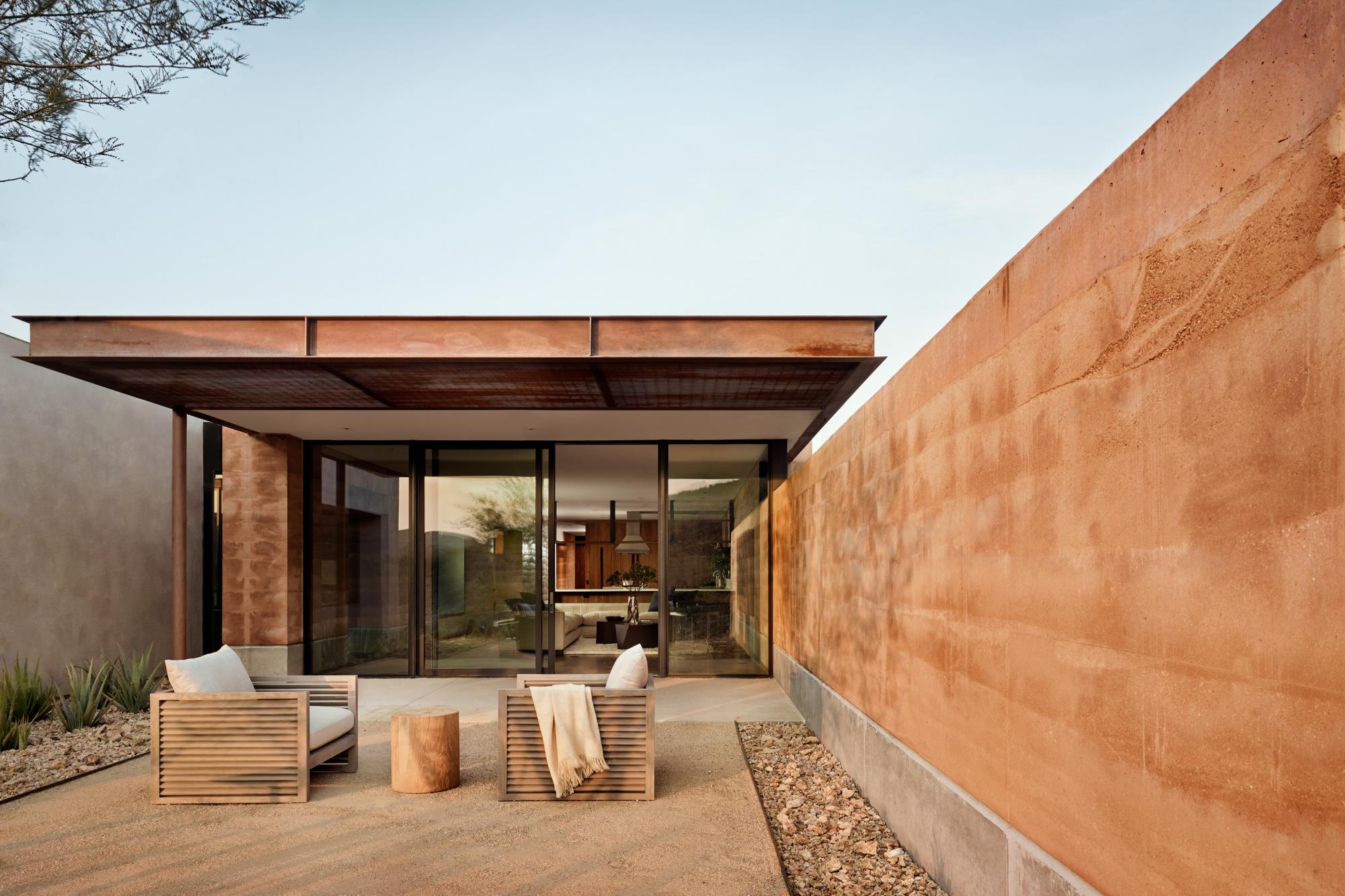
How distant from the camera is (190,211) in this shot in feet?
41.3

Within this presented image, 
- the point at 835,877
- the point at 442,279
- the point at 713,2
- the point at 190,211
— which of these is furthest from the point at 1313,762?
the point at 442,279

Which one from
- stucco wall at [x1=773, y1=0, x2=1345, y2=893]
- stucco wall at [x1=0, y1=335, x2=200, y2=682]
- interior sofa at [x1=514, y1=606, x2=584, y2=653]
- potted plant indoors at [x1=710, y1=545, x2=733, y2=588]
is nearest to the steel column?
stucco wall at [x1=0, y1=335, x2=200, y2=682]

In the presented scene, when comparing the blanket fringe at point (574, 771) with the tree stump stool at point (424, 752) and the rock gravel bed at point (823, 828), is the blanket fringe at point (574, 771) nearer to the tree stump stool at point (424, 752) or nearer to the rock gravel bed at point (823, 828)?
the tree stump stool at point (424, 752)

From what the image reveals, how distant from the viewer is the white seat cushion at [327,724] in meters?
5.41

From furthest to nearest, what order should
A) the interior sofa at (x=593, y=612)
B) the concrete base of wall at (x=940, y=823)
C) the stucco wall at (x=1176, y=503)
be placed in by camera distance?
the interior sofa at (x=593, y=612)
the concrete base of wall at (x=940, y=823)
the stucco wall at (x=1176, y=503)

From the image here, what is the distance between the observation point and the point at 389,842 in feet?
14.9

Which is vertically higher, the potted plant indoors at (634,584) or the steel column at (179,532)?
the steel column at (179,532)

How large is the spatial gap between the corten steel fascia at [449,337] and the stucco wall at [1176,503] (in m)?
2.49

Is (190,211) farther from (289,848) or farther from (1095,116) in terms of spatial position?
(1095,116)

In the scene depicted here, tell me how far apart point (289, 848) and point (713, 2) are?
8.98 metres

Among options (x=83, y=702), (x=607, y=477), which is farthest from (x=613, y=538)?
(x=83, y=702)

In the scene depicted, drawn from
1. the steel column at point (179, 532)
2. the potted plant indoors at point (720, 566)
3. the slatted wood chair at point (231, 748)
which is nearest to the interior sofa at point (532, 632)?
the potted plant indoors at point (720, 566)

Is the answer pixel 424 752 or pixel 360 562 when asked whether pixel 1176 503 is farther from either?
pixel 360 562

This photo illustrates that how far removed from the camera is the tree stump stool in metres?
5.43
